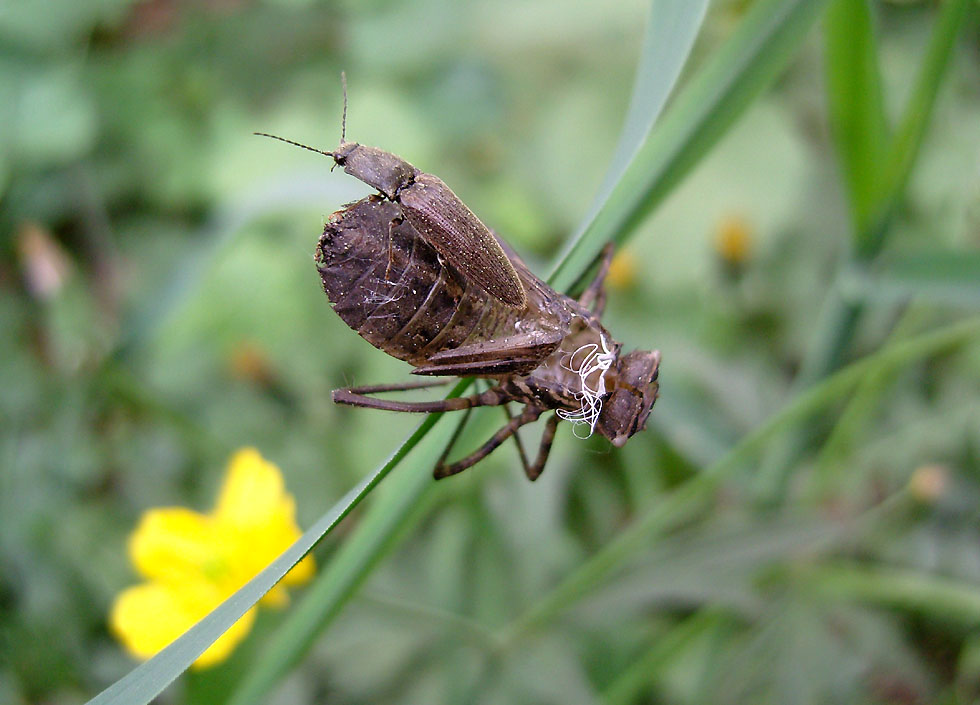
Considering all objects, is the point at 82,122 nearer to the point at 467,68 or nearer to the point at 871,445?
the point at 467,68

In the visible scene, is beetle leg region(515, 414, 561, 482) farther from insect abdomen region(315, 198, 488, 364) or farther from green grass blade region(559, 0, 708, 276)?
green grass blade region(559, 0, 708, 276)

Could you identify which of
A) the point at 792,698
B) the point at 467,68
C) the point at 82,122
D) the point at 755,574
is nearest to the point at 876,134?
the point at 755,574

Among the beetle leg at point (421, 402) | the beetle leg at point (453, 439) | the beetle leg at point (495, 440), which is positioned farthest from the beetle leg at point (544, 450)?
the beetle leg at point (453, 439)

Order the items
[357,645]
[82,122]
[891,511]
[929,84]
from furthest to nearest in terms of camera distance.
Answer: [82,122] < [891,511] < [357,645] < [929,84]

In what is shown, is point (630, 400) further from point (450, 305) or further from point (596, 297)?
point (450, 305)

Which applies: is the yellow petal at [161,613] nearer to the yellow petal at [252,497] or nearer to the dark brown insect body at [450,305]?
the yellow petal at [252,497]
